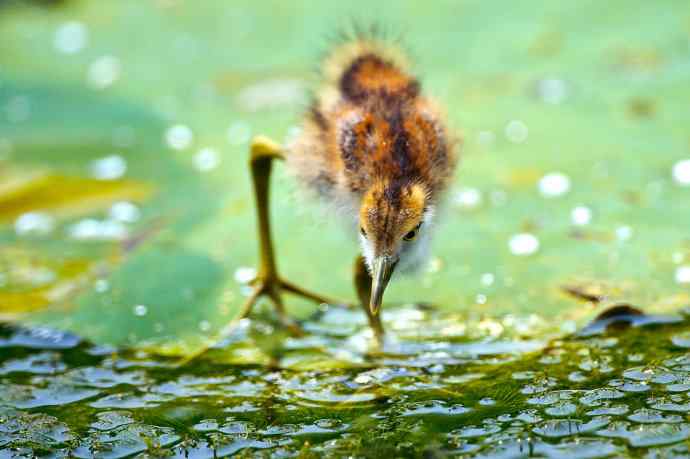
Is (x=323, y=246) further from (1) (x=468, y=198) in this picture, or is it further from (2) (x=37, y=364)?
(2) (x=37, y=364)

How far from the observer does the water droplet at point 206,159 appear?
4789 millimetres

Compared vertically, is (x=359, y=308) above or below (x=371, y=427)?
above

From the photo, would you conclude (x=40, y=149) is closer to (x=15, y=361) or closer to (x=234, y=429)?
(x=15, y=361)

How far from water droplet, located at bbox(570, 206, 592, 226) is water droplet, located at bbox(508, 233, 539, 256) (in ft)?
0.75

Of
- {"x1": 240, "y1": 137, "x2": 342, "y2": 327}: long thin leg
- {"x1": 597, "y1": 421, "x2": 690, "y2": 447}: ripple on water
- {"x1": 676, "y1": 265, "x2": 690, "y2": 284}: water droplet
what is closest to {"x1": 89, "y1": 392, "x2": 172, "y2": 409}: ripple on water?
{"x1": 240, "y1": 137, "x2": 342, "y2": 327}: long thin leg

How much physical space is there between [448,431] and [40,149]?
331cm

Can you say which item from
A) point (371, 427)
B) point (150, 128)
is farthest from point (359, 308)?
point (150, 128)

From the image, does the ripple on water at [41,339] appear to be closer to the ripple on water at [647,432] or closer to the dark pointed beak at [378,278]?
the dark pointed beak at [378,278]

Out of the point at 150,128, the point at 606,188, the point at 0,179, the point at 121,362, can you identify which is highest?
the point at 150,128

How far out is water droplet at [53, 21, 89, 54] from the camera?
6070 mm

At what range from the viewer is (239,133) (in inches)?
197

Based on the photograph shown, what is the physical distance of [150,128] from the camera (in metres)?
5.25

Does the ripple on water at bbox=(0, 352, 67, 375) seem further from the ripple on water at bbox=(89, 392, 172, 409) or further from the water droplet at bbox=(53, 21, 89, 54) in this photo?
the water droplet at bbox=(53, 21, 89, 54)

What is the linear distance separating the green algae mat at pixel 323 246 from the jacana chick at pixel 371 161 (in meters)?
0.16
